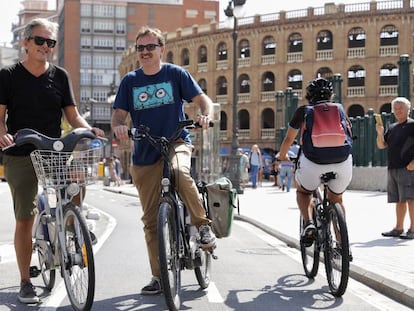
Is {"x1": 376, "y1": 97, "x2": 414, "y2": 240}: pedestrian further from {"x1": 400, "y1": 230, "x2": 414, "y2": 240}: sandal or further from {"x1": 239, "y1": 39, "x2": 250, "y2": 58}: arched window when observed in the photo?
{"x1": 239, "y1": 39, "x2": 250, "y2": 58}: arched window

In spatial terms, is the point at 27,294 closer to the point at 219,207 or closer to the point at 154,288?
the point at 154,288

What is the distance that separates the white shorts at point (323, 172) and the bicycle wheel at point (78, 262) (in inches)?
89.3

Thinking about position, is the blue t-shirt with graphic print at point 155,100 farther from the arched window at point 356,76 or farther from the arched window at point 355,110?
the arched window at point 356,76

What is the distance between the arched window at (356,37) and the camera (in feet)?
178

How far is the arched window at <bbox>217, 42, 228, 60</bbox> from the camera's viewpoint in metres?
61.4

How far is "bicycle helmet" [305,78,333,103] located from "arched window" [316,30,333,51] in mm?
50533

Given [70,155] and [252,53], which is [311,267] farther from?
[252,53]

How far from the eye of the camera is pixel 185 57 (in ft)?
216

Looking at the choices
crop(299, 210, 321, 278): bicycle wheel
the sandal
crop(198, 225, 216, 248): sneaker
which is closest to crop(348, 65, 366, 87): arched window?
the sandal

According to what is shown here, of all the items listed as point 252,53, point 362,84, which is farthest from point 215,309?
point 252,53

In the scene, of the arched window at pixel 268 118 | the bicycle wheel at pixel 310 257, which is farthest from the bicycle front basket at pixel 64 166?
the arched window at pixel 268 118

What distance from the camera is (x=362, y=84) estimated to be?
5438 cm

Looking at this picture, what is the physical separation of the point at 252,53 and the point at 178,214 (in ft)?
179

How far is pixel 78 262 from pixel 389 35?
51.8m
